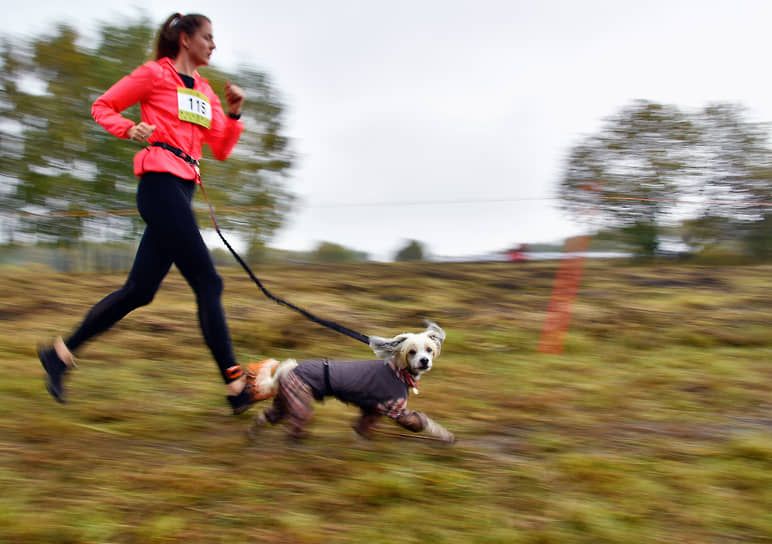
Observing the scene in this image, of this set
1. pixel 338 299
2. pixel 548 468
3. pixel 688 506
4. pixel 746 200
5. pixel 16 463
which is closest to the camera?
pixel 688 506

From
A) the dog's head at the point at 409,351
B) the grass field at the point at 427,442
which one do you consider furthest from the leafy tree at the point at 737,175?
the dog's head at the point at 409,351

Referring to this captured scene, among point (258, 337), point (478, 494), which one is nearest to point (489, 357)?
point (258, 337)

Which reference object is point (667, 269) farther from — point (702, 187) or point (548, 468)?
point (548, 468)

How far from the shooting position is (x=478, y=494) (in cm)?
235

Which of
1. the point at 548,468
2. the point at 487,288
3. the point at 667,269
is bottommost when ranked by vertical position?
the point at 548,468

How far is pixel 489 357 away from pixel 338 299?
234 centimetres

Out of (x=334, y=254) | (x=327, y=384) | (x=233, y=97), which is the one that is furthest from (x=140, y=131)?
(x=334, y=254)

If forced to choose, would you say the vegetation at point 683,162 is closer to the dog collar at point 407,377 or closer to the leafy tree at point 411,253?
the leafy tree at point 411,253

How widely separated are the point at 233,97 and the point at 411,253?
5.78 m

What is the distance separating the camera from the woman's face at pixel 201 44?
2820 millimetres

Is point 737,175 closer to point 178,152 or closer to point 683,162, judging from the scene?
point 683,162

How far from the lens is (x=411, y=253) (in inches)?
337

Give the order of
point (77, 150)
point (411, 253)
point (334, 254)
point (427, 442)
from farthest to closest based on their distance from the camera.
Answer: point (77, 150), point (334, 254), point (411, 253), point (427, 442)

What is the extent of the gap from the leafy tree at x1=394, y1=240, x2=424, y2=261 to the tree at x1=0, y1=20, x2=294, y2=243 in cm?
798
